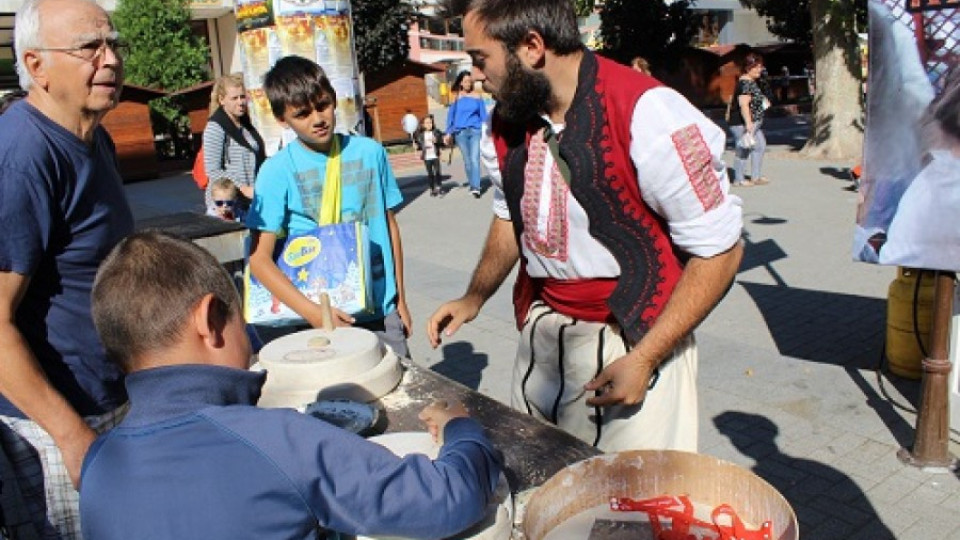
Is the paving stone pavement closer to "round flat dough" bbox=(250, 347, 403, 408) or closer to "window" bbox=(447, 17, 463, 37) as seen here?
"round flat dough" bbox=(250, 347, 403, 408)

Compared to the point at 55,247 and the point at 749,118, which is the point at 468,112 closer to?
the point at 749,118

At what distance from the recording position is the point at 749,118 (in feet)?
35.4

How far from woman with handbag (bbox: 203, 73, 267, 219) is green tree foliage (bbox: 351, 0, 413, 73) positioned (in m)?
18.9

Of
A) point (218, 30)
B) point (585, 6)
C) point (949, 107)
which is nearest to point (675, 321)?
point (949, 107)

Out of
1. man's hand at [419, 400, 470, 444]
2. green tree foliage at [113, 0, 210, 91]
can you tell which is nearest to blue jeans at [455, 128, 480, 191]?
man's hand at [419, 400, 470, 444]

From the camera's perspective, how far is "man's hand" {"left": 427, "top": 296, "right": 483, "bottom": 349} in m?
2.59

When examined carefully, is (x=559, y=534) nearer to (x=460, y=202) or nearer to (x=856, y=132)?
(x=460, y=202)

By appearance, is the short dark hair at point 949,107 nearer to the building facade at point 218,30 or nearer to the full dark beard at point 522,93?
the full dark beard at point 522,93

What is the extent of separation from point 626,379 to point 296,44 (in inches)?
289

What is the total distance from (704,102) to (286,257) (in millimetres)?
30011

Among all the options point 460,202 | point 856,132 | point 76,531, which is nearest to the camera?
point 76,531

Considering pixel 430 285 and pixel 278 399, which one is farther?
pixel 430 285

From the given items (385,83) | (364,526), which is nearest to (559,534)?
(364,526)

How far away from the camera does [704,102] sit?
1214 inches
